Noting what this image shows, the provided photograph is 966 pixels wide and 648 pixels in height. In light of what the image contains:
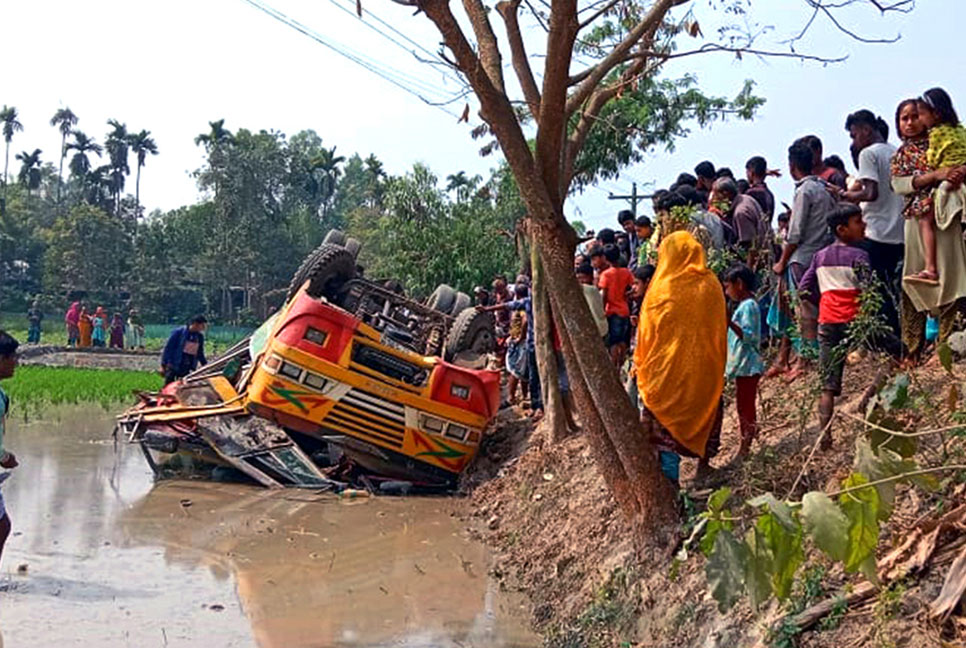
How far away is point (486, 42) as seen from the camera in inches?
262

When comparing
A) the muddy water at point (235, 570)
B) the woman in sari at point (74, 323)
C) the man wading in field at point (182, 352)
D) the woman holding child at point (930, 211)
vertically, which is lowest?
the muddy water at point (235, 570)

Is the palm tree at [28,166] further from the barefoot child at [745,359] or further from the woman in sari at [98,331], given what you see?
the barefoot child at [745,359]

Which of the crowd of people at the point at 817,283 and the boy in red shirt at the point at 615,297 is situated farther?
the boy in red shirt at the point at 615,297

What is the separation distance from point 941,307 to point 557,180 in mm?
2123

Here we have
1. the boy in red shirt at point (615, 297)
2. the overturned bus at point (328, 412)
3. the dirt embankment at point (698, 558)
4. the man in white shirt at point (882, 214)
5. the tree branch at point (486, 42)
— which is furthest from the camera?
the overturned bus at point (328, 412)

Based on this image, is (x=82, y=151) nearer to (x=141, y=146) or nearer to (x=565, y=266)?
(x=141, y=146)

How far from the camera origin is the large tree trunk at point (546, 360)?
9.48 meters

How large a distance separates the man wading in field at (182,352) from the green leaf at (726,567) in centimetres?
1051

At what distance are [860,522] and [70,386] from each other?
60.4 feet

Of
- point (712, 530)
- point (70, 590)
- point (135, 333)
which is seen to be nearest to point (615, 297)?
point (70, 590)

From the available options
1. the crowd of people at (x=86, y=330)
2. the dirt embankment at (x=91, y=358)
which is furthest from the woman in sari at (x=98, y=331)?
the dirt embankment at (x=91, y=358)

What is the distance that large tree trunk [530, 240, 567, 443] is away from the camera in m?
9.48

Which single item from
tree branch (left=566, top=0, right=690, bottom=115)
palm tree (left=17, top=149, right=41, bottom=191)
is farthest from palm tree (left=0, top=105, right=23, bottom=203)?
tree branch (left=566, top=0, right=690, bottom=115)

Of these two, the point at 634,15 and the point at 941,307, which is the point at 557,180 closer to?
the point at 941,307
